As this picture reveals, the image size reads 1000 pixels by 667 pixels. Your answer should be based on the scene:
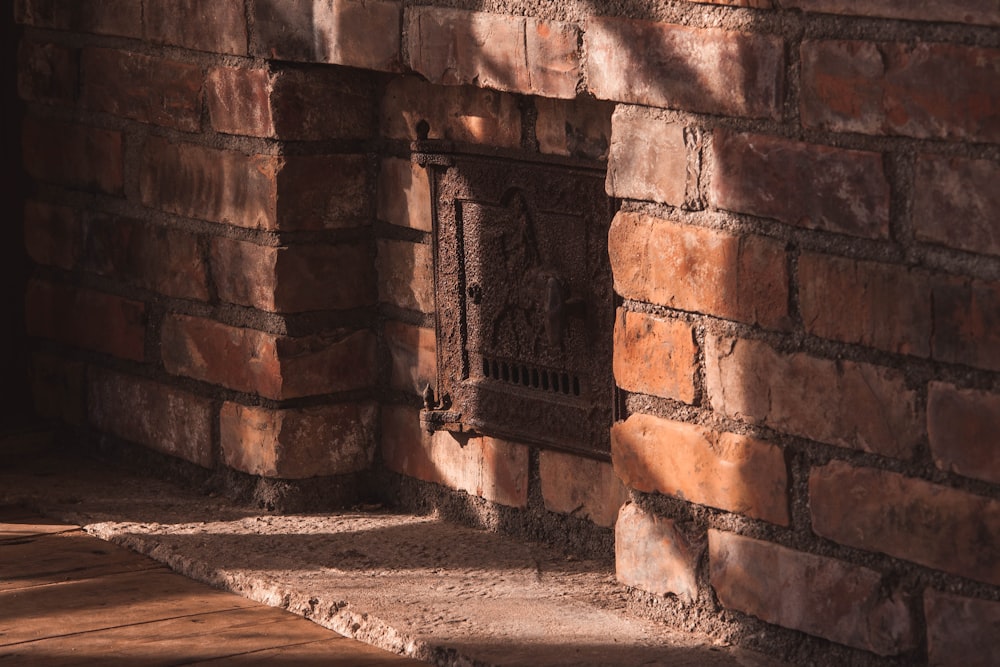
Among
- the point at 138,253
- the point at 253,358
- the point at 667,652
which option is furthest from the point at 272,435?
the point at 667,652

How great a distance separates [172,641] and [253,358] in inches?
37.5

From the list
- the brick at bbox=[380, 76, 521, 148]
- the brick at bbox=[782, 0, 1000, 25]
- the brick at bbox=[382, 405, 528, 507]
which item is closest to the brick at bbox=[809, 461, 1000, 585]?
the brick at bbox=[782, 0, 1000, 25]

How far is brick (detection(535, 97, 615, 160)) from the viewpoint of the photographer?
350 centimetres

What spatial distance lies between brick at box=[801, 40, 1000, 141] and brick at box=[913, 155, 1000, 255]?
0.04 meters

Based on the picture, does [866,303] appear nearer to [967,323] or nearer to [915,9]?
[967,323]

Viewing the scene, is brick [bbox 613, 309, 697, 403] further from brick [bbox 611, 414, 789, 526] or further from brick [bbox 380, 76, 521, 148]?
brick [bbox 380, 76, 521, 148]

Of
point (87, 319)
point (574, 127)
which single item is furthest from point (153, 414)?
point (574, 127)

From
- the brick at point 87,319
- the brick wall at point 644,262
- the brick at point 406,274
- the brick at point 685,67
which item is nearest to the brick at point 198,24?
the brick wall at point 644,262

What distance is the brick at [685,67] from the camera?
288 centimetres

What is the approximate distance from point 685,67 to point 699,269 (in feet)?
1.09

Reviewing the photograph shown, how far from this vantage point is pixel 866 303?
2.78 meters

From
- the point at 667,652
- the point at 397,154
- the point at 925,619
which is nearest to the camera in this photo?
the point at 925,619

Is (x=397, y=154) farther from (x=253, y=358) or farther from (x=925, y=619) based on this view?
(x=925, y=619)

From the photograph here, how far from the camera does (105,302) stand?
14.7ft
